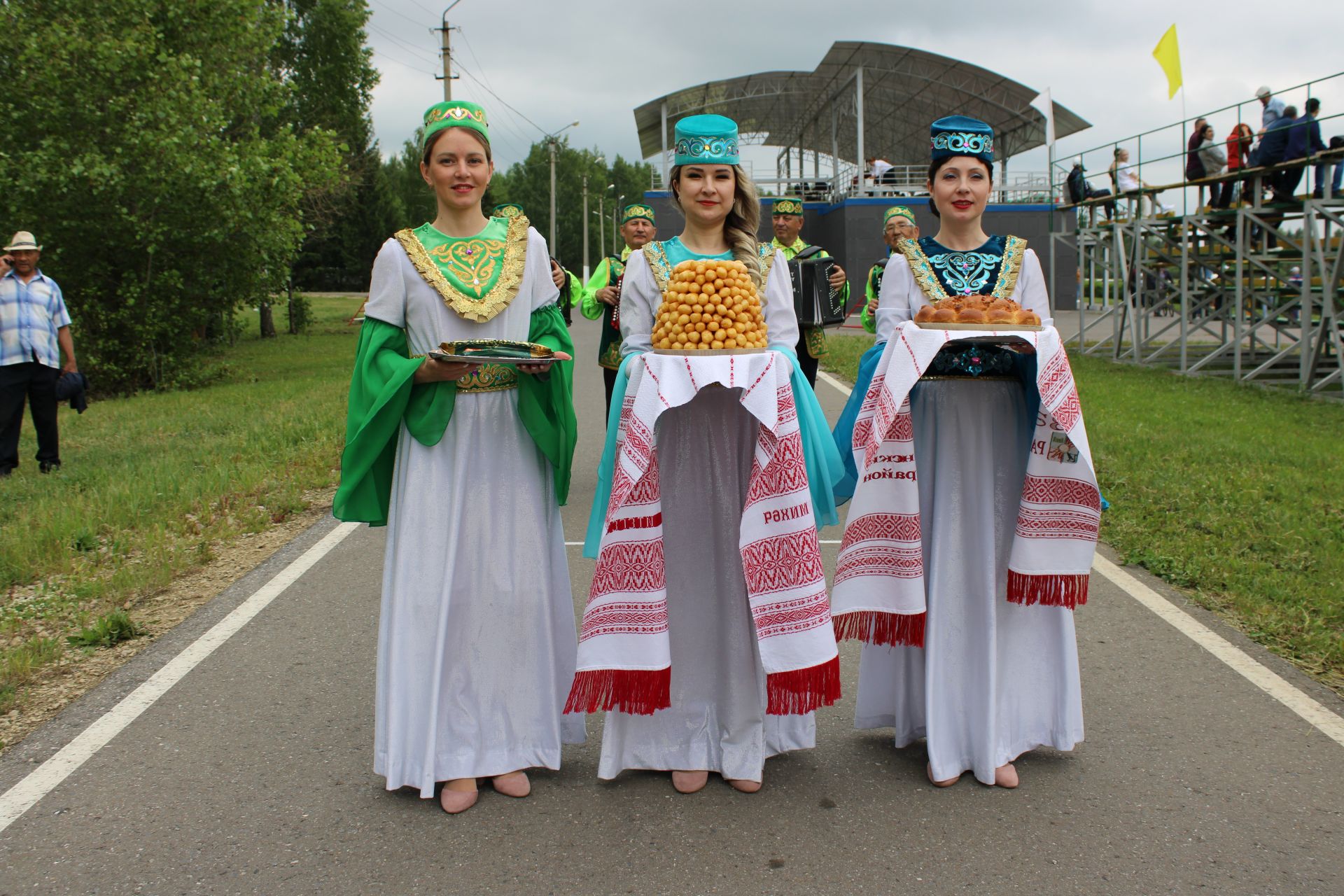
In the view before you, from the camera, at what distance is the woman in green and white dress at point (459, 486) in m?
3.81

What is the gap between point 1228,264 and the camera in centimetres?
1988

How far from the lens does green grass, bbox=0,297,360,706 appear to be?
6.25 meters

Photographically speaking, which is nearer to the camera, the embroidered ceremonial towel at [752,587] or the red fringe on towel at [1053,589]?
the embroidered ceremonial towel at [752,587]

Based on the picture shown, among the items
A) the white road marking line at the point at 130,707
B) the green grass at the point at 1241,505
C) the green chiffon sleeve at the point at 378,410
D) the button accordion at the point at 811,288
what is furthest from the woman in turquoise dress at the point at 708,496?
the button accordion at the point at 811,288

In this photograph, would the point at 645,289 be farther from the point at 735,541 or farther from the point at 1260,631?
the point at 1260,631

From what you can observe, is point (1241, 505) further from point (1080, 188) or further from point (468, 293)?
point (1080, 188)

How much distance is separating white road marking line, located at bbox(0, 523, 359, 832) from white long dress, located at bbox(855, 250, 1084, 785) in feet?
9.98

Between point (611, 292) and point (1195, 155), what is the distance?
46.6ft

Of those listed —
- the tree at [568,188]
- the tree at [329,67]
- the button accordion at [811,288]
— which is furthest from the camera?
the tree at [568,188]

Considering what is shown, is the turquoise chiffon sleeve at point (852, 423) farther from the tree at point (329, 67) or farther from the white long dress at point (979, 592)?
the tree at point (329, 67)

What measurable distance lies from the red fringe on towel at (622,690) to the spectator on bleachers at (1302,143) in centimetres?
1397

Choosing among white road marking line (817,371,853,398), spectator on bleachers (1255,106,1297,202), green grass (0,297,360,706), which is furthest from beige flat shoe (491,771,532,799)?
spectator on bleachers (1255,106,1297,202)

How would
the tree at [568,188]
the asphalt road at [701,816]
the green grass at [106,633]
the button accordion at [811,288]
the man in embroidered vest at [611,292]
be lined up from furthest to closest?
the tree at [568,188] < the man in embroidered vest at [611,292] < the button accordion at [811,288] < the green grass at [106,633] < the asphalt road at [701,816]

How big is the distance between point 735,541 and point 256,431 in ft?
31.5
